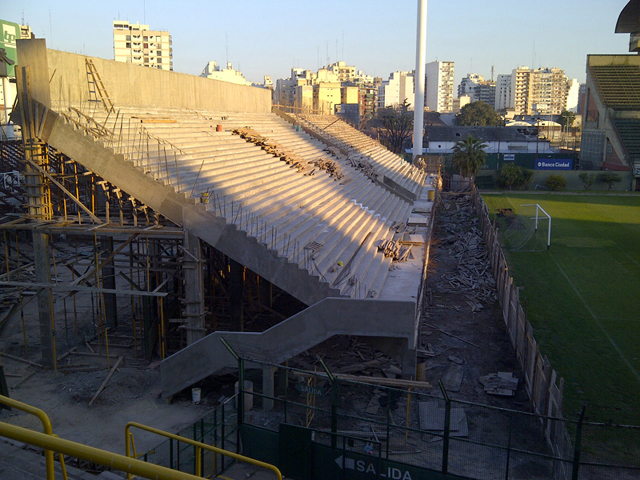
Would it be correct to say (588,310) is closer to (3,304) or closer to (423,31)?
(3,304)

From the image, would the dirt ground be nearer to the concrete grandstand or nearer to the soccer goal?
the concrete grandstand

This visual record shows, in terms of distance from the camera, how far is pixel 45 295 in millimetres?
15234

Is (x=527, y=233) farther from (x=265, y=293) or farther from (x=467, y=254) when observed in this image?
(x=265, y=293)

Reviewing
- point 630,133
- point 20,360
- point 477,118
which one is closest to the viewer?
point 20,360

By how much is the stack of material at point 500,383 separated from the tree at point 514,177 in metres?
39.0

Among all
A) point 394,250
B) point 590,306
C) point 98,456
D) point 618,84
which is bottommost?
point 590,306

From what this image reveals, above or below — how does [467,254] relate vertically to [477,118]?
below

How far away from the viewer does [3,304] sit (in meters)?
20.6

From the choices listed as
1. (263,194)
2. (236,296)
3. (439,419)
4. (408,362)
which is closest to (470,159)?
(263,194)

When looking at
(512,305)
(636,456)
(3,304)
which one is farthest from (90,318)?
(636,456)

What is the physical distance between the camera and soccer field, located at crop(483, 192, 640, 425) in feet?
43.8

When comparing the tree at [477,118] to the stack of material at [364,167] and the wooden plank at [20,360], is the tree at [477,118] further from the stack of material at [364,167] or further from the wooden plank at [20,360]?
the wooden plank at [20,360]

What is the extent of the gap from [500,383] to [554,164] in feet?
150

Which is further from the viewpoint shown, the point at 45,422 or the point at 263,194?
the point at 263,194
